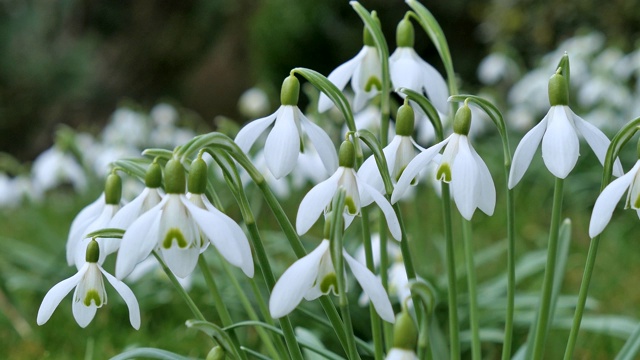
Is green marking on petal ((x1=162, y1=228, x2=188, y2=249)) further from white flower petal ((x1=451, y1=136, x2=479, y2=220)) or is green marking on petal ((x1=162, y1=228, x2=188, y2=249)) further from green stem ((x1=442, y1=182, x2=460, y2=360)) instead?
green stem ((x1=442, y1=182, x2=460, y2=360))

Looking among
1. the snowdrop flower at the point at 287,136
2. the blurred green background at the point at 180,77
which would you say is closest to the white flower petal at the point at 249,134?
the snowdrop flower at the point at 287,136

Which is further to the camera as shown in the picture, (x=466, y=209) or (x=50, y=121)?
(x=50, y=121)

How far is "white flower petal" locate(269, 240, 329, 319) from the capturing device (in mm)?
908

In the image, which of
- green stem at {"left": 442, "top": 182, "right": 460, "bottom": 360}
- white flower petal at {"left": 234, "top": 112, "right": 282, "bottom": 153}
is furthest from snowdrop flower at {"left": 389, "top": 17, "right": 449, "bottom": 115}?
white flower petal at {"left": 234, "top": 112, "right": 282, "bottom": 153}

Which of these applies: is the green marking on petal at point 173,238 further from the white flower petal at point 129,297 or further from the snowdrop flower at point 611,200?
the snowdrop flower at point 611,200

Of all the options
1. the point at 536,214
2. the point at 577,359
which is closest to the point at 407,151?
the point at 577,359

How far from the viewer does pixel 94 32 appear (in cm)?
896

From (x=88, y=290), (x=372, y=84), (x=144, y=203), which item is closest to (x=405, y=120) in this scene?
(x=372, y=84)

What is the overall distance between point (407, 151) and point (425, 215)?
2756 mm

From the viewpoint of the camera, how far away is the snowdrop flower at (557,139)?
102 cm

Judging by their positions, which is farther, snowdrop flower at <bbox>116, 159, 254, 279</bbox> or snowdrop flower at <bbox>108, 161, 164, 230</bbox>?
snowdrop flower at <bbox>108, 161, 164, 230</bbox>

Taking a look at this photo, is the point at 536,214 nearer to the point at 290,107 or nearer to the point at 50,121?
the point at 290,107

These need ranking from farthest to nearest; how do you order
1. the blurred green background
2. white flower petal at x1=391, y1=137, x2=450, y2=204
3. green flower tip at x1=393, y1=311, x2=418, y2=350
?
the blurred green background → white flower petal at x1=391, y1=137, x2=450, y2=204 → green flower tip at x1=393, y1=311, x2=418, y2=350

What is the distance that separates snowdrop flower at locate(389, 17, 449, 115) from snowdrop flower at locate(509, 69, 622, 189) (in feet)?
1.03
